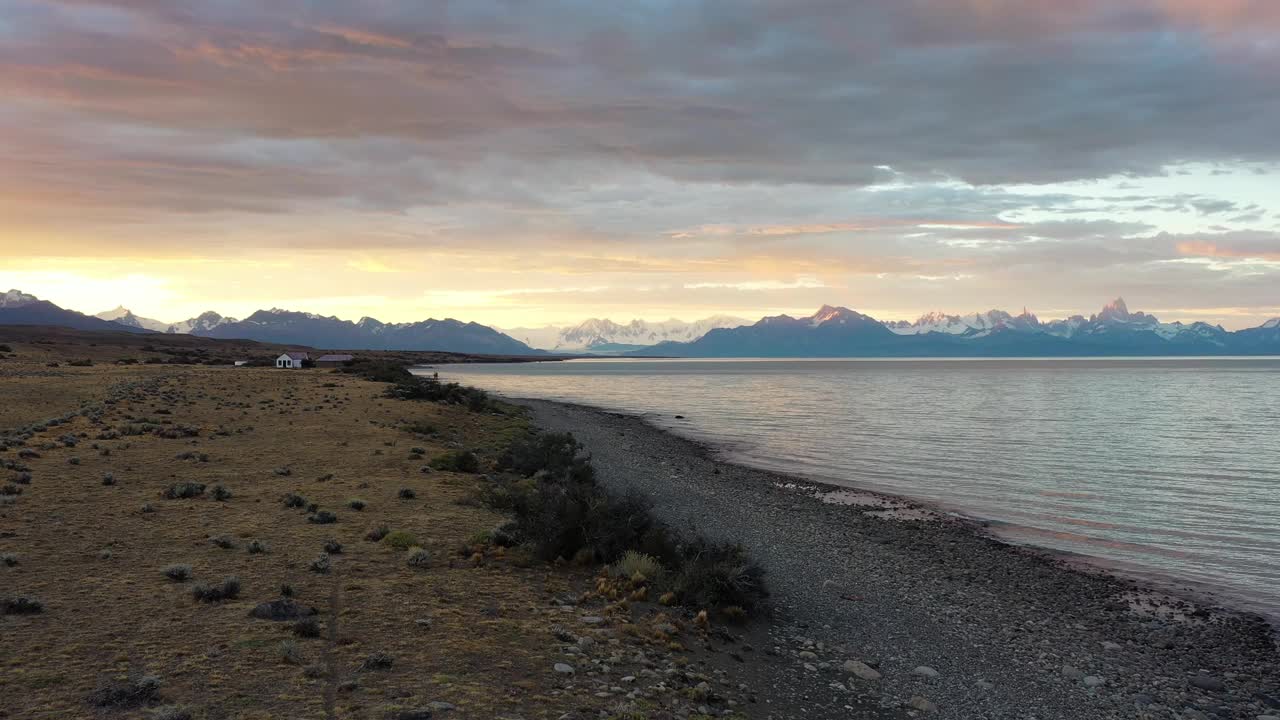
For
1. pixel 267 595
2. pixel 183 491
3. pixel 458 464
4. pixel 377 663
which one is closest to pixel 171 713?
pixel 377 663

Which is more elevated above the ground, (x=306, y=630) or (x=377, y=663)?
(x=306, y=630)

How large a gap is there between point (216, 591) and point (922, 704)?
11382 mm

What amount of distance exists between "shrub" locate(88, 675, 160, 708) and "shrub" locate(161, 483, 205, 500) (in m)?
12.6

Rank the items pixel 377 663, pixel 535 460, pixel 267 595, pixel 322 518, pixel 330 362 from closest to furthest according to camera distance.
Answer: pixel 377 663 → pixel 267 595 → pixel 322 518 → pixel 535 460 → pixel 330 362

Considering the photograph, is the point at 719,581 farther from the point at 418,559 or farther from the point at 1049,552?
the point at 1049,552

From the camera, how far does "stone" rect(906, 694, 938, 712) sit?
439 inches

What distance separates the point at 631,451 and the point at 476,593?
3010 cm

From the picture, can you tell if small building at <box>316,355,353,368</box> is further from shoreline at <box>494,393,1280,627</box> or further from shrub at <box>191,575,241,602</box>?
shrub at <box>191,575,241,602</box>

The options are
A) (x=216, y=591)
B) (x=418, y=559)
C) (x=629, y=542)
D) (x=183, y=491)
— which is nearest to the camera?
(x=216, y=591)

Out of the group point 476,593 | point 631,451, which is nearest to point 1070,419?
point 631,451

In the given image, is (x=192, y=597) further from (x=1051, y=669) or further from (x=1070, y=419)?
(x=1070, y=419)

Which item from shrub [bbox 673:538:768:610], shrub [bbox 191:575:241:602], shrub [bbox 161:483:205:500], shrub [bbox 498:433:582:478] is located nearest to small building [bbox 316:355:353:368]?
shrub [bbox 498:433:582:478]

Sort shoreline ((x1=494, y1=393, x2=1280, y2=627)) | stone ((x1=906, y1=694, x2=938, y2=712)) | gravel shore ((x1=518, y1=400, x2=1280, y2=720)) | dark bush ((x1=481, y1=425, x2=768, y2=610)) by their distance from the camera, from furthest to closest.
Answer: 1. shoreline ((x1=494, y1=393, x2=1280, y2=627))
2. dark bush ((x1=481, y1=425, x2=768, y2=610))
3. gravel shore ((x1=518, y1=400, x2=1280, y2=720))
4. stone ((x1=906, y1=694, x2=938, y2=712))

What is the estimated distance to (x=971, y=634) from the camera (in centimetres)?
1471
